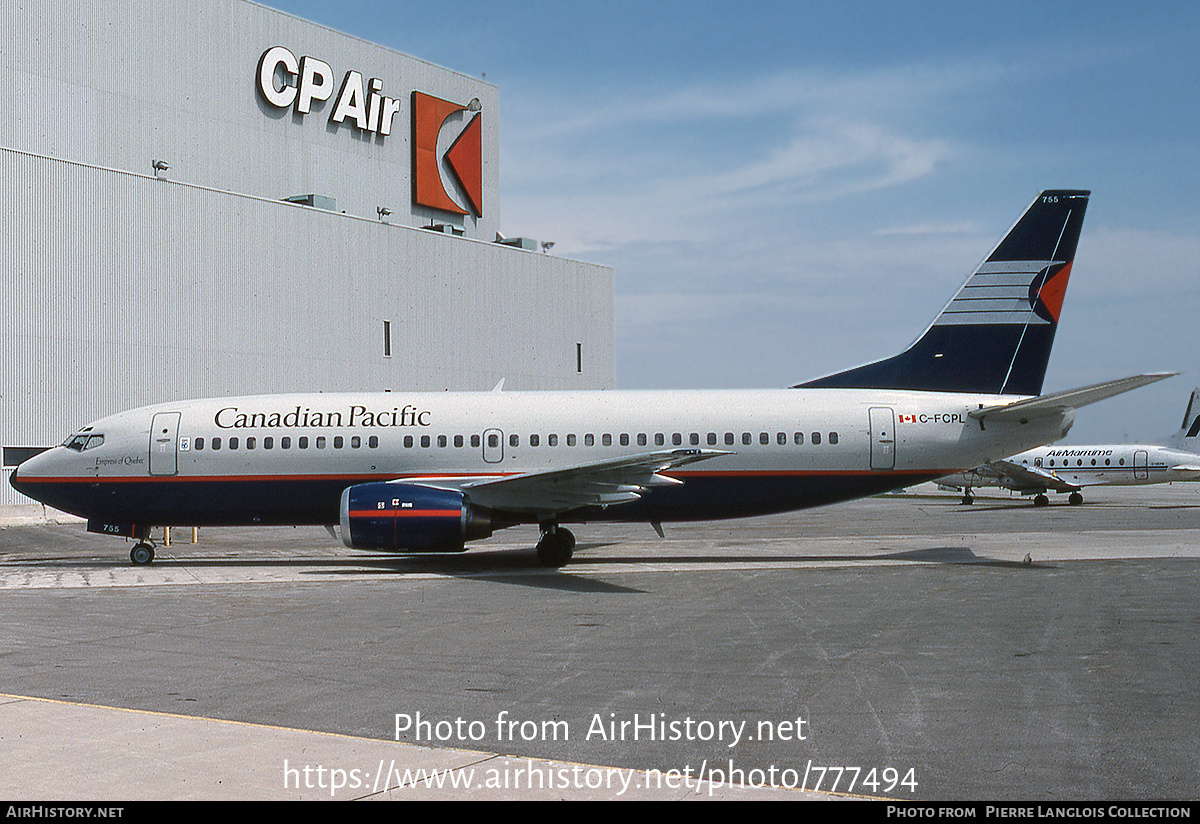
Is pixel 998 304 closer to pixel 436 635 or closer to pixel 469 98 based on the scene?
pixel 436 635

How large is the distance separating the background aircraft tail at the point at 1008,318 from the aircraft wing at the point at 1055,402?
113cm

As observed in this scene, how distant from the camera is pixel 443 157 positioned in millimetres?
54938

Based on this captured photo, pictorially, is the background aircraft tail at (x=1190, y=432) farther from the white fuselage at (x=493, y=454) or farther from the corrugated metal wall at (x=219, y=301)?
the white fuselage at (x=493, y=454)

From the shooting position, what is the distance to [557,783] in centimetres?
679

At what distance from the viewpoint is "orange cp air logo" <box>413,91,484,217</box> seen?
53406 mm

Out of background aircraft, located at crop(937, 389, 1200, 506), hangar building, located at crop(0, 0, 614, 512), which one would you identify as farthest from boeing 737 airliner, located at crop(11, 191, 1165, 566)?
background aircraft, located at crop(937, 389, 1200, 506)

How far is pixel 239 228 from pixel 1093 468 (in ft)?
145

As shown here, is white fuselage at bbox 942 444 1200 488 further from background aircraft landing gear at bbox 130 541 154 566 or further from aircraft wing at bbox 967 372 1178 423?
background aircraft landing gear at bbox 130 541 154 566

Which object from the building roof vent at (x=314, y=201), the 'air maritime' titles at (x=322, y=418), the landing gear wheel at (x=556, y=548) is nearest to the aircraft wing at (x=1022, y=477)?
the building roof vent at (x=314, y=201)

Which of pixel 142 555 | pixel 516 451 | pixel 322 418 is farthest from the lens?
pixel 142 555

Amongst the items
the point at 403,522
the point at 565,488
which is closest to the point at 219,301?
the point at 403,522

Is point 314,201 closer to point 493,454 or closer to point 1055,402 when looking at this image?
point 493,454

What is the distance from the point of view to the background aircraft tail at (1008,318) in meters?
24.0

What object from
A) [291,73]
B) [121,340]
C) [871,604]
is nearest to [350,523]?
[871,604]
